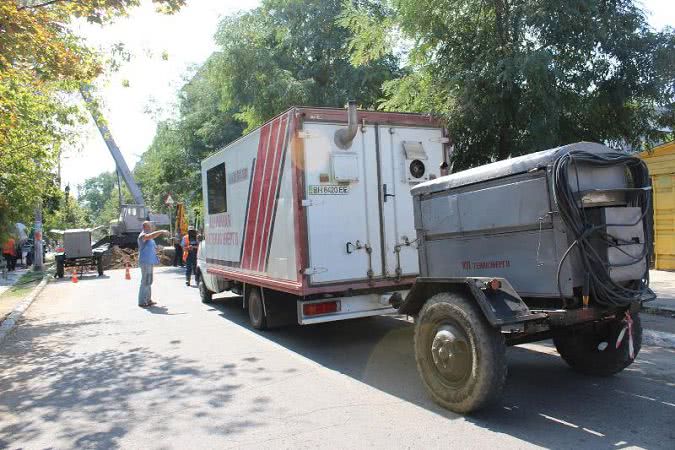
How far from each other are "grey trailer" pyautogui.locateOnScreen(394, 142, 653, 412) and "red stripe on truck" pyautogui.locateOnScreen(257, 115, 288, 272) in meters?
2.76

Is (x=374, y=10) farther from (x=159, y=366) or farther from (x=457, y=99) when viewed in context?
(x=159, y=366)

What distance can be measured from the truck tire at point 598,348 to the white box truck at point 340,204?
2.18 m

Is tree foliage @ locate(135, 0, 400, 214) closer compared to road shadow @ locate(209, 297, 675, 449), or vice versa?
road shadow @ locate(209, 297, 675, 449)

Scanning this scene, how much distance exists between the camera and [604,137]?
8.02 m

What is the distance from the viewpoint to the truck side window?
388 inches

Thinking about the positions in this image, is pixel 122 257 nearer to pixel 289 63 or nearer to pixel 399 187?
pixel 289 63

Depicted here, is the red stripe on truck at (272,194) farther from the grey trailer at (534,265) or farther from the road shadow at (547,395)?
the grey trailer at (534,265)

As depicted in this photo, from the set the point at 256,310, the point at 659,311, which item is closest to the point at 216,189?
the point at 256,310

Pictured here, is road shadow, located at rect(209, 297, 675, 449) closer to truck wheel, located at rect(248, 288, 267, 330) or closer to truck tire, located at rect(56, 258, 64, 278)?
truck wheel, located at rect(248, 288, 267, 330)

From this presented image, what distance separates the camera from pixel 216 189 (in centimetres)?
1028

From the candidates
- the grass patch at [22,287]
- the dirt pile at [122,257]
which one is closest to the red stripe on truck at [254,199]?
the grass patch at [22,287]

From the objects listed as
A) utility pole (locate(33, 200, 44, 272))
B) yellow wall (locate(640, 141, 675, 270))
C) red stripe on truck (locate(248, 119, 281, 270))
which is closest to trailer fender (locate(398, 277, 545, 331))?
red stripe on truck (locate(248, 119, 281, 270))

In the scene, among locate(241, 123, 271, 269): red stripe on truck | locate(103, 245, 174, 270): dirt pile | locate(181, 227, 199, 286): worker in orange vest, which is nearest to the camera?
locate(241, 123, 271, 269): red stripe on truck

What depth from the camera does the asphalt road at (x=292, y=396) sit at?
13.8ft
